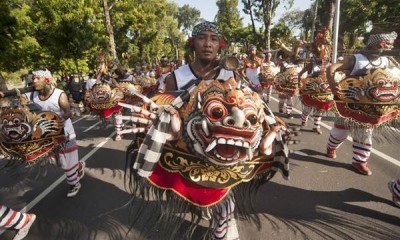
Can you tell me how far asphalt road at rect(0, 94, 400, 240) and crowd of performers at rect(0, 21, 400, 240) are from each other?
0.30 meters

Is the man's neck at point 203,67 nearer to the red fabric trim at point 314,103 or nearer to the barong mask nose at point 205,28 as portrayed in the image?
the barong mask nose at point 205,28

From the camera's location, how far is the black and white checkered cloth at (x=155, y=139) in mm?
1777

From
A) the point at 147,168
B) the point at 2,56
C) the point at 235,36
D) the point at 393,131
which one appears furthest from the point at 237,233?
the point at 235,36

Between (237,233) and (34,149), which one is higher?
(34,149)

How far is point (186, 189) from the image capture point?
2100 mm

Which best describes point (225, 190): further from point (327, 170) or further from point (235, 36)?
point (235, 36)

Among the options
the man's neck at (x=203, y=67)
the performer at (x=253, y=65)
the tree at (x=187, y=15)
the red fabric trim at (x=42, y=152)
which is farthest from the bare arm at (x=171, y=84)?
the tree at (x=187, y=15)

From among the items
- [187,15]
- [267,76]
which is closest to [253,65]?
[267,76]

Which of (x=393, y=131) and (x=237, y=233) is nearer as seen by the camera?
(x=237, y=233)

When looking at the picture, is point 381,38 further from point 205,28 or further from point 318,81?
point 318,81

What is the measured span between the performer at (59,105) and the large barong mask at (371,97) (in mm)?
3797

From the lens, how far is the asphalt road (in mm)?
3207

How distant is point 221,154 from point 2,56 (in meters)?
13.6

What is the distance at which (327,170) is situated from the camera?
4.83 meters
